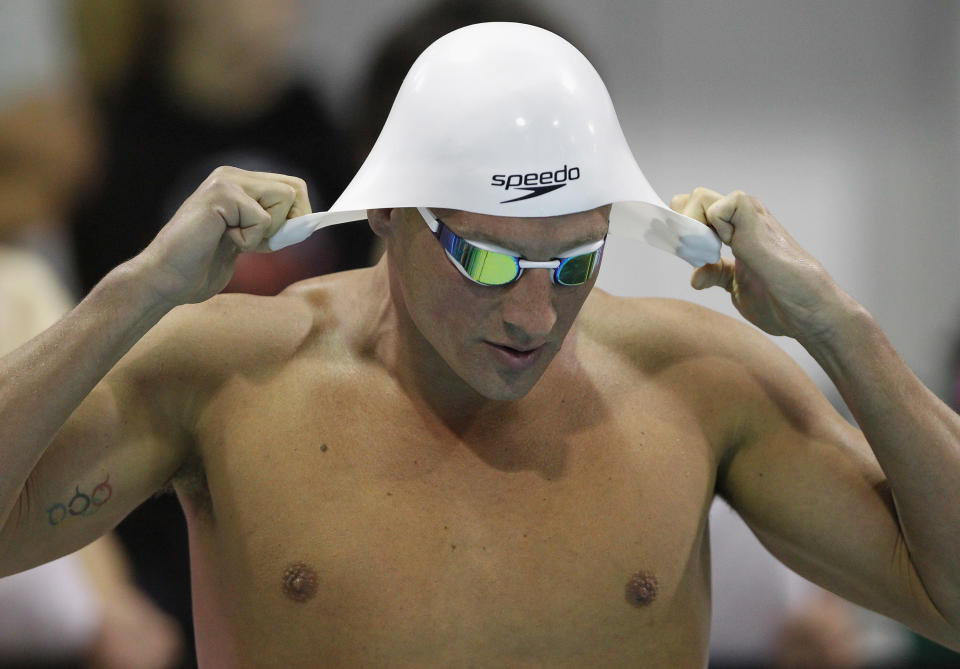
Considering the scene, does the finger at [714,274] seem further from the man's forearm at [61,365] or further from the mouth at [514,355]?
the man's forearm at [61,365]

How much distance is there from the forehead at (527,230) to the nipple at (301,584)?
19.7 inches

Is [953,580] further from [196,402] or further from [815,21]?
[815,21]

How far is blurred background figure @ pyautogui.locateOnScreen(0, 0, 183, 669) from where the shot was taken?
9.00 ft

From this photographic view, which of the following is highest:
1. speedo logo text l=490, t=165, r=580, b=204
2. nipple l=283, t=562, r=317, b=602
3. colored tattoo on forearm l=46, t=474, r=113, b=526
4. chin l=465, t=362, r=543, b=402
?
speedo logo text l=490, t=165, r=580, b=204

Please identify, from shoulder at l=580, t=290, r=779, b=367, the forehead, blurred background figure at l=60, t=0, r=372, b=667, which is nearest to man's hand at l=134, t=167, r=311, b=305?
the forehead

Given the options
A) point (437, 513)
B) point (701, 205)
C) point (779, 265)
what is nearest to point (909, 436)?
point (779, 265)

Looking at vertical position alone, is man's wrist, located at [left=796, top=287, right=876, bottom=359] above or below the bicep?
above

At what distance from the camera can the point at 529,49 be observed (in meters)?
1.45

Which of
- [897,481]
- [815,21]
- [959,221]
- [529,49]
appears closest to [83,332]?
[529,49]

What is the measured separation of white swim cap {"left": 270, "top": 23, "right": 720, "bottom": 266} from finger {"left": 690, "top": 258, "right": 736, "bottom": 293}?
153 mm

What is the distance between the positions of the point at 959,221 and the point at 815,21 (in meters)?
0.75

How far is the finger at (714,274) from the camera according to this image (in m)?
1.66

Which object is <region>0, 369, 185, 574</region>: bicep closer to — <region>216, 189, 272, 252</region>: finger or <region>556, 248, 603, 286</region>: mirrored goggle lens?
<region>216, 189, 272, 252</region>: finger

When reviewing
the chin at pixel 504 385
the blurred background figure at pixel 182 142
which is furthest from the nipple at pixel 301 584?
the blurred background figure at pixel 182 142
